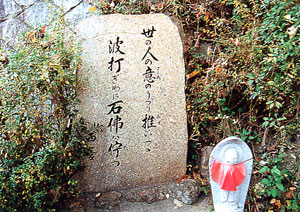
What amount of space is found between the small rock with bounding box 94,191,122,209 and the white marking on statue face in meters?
1.37

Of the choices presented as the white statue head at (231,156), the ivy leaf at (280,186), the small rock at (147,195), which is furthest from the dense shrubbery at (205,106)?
the white statue head at (231,156)

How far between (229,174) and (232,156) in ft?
0.49

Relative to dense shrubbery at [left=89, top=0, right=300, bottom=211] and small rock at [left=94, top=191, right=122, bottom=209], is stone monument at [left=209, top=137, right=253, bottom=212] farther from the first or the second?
small rock at [left=94, top=191, right=122, bottom=209]

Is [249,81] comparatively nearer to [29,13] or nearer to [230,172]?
[230,172]

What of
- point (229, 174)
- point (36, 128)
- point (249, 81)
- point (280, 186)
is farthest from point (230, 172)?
point (36, 128)

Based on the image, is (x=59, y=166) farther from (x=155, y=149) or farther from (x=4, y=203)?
(x=155, y=149)

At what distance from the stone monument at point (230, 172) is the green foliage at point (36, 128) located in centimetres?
133

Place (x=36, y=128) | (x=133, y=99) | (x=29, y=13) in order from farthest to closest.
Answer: (x=29, y=13) → (x=133, y=99) → (x=36, y=128)

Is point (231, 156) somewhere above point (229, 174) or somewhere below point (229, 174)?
above

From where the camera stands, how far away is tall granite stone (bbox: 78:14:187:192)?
2953 mm

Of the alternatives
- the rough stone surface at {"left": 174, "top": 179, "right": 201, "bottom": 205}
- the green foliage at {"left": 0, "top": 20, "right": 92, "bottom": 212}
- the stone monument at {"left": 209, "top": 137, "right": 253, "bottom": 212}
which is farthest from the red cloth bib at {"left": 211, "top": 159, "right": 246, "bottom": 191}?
the green foliage at {"left": 0, "top": 20, "right": 92, "bottom": 212}

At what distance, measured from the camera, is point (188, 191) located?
9.53 ft

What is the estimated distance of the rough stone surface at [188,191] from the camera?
9.47 ft

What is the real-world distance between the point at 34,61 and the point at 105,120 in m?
1.00
